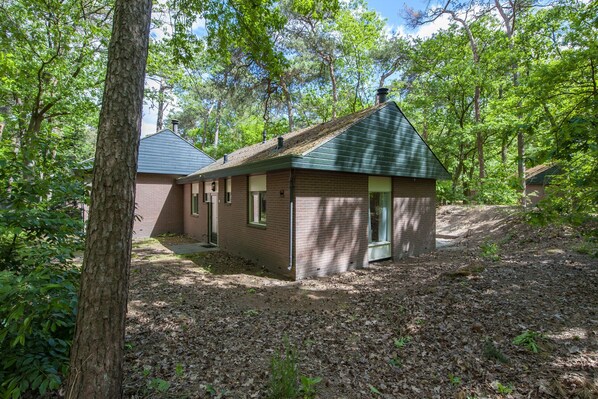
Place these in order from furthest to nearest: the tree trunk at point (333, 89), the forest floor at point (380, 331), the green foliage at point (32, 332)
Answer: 1. the tree trunk at point (333, 89)
2. the forest floor at point (380, 331)
3. the green foliage at point (32, 332)

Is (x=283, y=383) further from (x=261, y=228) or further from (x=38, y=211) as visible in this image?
(x=261, y=228)

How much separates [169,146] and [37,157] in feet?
43.3

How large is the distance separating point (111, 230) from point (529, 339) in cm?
495

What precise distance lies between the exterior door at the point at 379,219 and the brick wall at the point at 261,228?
3042mm

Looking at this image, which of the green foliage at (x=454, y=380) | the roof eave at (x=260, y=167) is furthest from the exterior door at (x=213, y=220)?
the green foliage at (x=454, y=380)

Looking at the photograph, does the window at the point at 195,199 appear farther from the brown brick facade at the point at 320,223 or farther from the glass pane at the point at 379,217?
the glass pane at the point at 379,217

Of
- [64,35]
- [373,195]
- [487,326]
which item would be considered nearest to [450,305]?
[487,326]

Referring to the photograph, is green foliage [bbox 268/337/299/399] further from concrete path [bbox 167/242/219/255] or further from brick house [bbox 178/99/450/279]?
concrete path [bbox 167/242/219/255]

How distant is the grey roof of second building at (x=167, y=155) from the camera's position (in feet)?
50.5

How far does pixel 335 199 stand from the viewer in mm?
8383

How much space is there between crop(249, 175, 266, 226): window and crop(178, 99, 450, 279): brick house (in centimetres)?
3

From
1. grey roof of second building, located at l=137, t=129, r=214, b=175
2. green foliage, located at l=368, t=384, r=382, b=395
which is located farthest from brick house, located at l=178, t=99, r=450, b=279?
grey roof of second building, located at l=137, t=129, r=214, b=175

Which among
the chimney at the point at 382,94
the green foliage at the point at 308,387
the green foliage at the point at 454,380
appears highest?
the chimney at the point at 382,94

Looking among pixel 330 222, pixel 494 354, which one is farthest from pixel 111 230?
pixel 330 222
